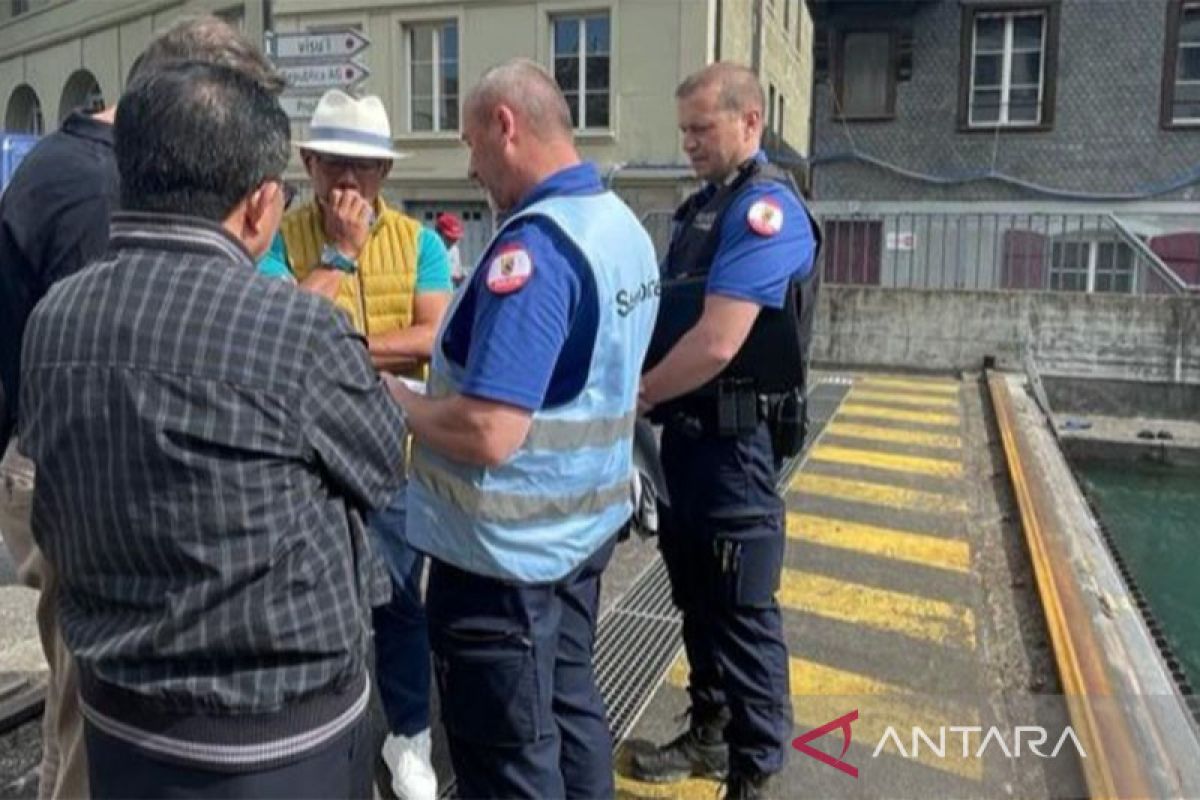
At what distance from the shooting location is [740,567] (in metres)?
2.76

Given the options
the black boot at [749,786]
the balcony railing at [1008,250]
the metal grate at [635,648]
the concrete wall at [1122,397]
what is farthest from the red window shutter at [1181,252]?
the black boot at [749,786]

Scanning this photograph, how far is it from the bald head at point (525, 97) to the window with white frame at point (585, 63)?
44.7 feet

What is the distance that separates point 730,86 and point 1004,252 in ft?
41.2

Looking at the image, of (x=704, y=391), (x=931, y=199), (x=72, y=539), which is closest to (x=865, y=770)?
(x=704, y=391)

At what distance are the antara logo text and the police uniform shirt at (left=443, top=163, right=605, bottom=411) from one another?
6.03 feet

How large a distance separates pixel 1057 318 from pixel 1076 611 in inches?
302

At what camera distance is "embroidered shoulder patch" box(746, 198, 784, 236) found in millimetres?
2592

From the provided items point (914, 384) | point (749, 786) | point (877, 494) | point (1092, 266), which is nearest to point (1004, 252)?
point (1092, 266)

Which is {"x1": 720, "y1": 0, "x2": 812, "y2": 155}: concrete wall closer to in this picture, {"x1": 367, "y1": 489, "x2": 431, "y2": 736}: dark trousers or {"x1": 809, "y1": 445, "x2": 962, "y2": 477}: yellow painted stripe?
{"x1": 809, "y1": 445, "x2": 962, "y2": 477}: yellow painted stripe

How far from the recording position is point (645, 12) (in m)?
14.6

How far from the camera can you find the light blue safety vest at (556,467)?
6.61 ft

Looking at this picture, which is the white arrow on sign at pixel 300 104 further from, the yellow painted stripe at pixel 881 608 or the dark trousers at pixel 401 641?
the yellow painted stripe at pixel 881 608

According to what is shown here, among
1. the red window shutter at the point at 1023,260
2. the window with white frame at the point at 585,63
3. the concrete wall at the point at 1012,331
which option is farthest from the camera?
the window with white frame at the point at 585,63

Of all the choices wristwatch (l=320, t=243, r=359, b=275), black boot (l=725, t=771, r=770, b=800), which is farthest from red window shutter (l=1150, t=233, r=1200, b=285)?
wristwatch (l=320, t=243, r=359, b=275)
